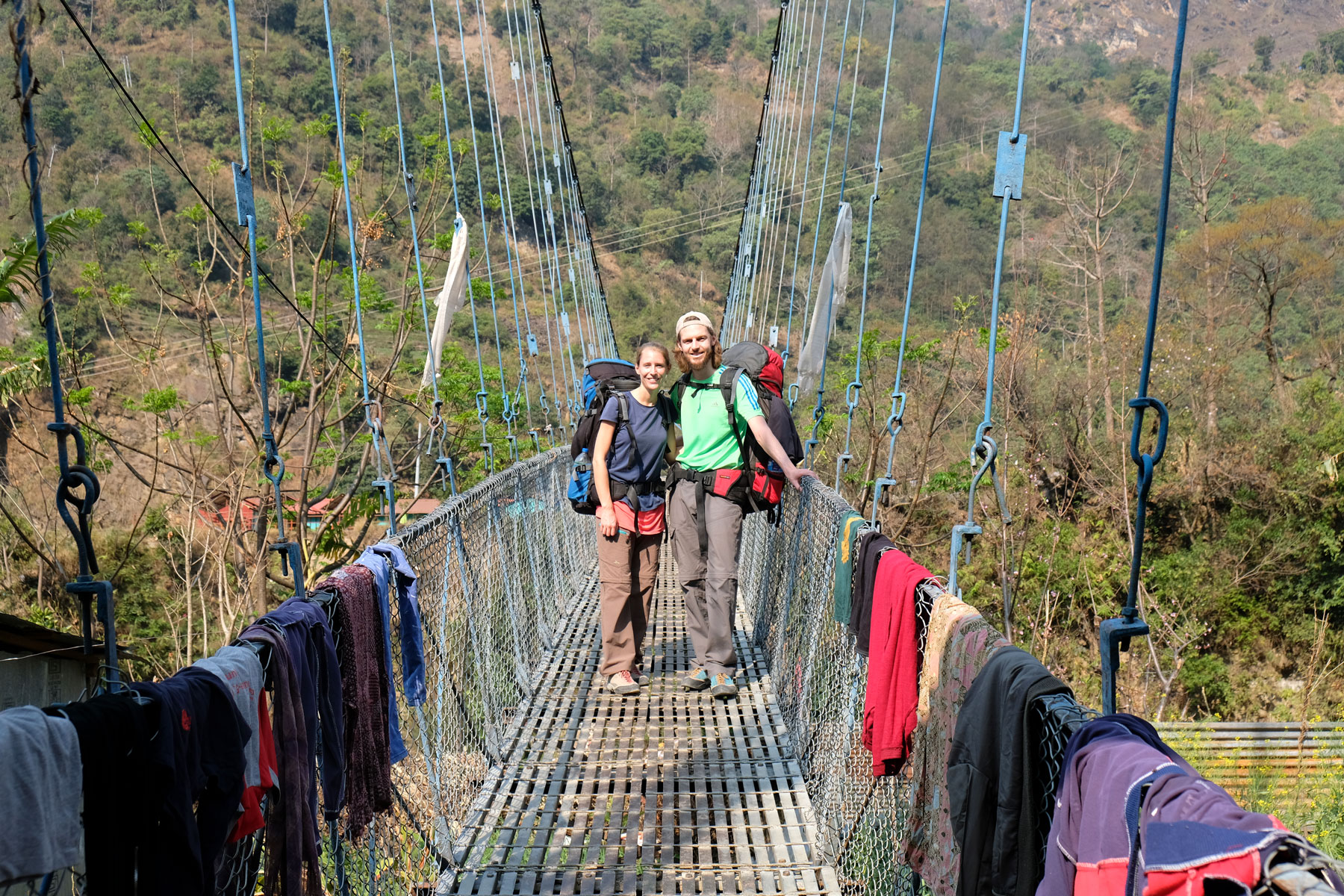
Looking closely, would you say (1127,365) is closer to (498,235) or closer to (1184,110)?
(1184,110)

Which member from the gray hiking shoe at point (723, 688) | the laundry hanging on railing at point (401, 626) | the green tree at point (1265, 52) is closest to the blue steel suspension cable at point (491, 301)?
the gray hiking shoe at point (723, 688)

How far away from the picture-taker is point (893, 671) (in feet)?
5.80

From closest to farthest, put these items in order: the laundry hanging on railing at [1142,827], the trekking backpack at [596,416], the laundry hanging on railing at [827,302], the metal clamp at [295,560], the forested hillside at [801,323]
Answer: the laundry hanging on railing at [1142,827]
the metal clamp at [295,560]
the trekking backpack at [596,416]
the laundry hanging on railing at [827,302]
the forested hillside at [801,323]

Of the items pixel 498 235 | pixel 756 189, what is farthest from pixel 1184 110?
pixel 498 235

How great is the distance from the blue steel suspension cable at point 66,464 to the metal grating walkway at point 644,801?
1210 mm

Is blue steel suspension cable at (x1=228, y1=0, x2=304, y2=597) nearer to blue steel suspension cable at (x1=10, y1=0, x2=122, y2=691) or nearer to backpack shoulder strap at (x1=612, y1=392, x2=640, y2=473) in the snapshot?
blue steel suspension cable at (x1=10, y1=0, x2=122, y2=691)

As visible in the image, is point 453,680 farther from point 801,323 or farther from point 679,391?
point 801,323

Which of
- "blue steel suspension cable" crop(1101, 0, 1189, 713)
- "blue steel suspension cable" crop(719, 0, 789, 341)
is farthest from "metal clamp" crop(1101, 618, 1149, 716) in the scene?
"blue steel suspension cable" crop(719, 0, 789, 341)

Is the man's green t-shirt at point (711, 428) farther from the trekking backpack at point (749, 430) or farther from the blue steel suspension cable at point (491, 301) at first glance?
the blue steel suspension cable at point (491, 301)

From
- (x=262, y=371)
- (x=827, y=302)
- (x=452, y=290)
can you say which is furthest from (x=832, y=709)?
(x=827, y=302)

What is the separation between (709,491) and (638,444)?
0.27m

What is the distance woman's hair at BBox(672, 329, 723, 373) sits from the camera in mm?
3314

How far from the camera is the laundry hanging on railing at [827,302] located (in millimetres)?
4828

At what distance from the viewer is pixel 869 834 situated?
83.9 inches
